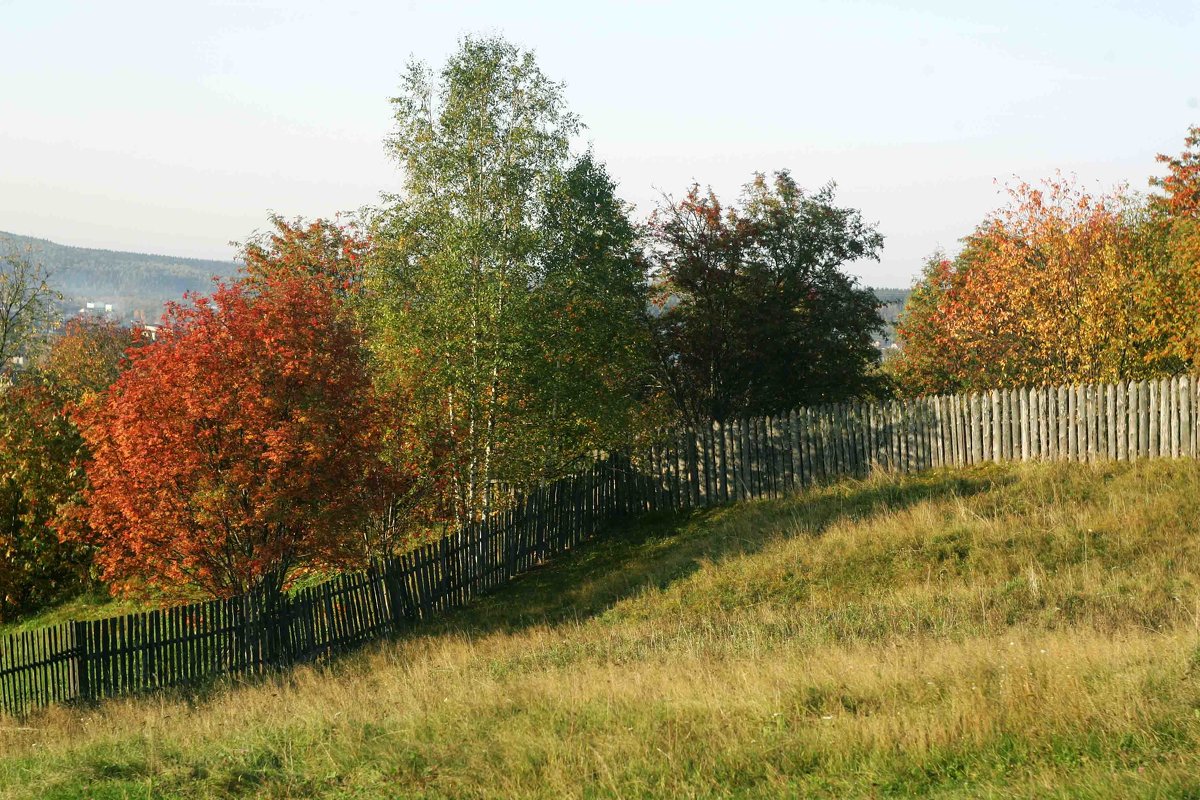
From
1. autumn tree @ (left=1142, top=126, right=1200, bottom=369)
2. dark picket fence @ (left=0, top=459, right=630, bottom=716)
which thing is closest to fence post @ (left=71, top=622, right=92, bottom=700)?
dark picket fence @ (left=0, top=459, right=630, bottom=716)

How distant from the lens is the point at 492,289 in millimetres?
21156

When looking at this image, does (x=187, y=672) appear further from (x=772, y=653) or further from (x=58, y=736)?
(x=772, y=653)

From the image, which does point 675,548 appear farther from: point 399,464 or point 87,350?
point 87,350

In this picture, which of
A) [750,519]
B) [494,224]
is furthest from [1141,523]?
[494,224]

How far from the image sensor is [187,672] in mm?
15336

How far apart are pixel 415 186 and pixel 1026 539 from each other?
47.4ft

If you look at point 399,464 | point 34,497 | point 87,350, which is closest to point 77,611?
point 34,497

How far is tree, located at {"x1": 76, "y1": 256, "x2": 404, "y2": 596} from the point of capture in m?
16.0

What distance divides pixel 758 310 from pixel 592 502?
7.36 m

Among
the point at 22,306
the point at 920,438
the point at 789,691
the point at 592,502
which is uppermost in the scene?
the point at 22,306

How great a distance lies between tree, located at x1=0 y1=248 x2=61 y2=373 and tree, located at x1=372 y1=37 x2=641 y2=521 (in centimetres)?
2025

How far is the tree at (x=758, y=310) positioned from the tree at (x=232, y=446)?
12794mm

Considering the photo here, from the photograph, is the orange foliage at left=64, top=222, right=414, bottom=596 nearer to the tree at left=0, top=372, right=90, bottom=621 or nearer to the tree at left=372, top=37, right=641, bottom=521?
the tree at left=372, top=37, right=641, bottom=521

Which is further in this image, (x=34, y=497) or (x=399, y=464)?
(x=34, y=497)
